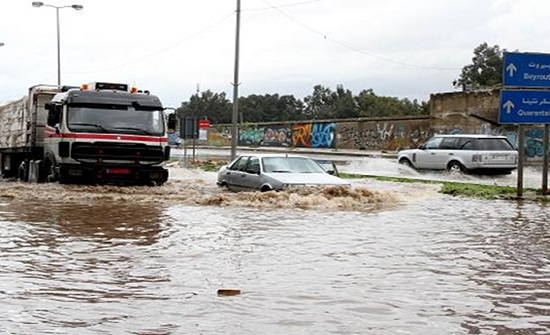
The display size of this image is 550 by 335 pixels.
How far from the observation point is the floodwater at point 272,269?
6.18 m

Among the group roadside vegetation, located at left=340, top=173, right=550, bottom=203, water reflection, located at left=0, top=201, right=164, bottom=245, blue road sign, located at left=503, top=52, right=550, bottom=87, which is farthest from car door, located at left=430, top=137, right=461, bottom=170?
water reflection, located at left=0, top=201, right=164, bottom=245

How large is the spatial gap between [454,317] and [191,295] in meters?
2.34

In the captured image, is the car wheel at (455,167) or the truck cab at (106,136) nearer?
the truck cab at (106,136)

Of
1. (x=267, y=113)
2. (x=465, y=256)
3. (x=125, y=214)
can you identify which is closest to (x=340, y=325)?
(x=465, y=256)

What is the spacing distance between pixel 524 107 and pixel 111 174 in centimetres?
1043

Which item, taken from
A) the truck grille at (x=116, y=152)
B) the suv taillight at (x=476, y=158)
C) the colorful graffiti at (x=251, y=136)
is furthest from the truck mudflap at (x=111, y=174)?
the colorful graffiti at (x=251, y=136)

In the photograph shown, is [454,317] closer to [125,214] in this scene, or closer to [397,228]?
[397,228]

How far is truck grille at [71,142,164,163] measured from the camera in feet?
62.0

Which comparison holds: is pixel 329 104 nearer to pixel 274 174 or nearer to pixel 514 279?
pixel 274 174

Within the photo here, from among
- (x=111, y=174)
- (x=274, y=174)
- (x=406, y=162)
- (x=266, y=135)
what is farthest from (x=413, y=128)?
(x=274, y=174)

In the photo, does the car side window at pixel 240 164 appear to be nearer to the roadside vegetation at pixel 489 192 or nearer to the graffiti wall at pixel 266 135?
the roadside vegetation at pixel 489 192

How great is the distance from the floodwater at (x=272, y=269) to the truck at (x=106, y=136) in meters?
2.92

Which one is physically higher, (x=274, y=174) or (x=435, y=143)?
(x=435, y=143)

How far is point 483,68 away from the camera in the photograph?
84750mm
